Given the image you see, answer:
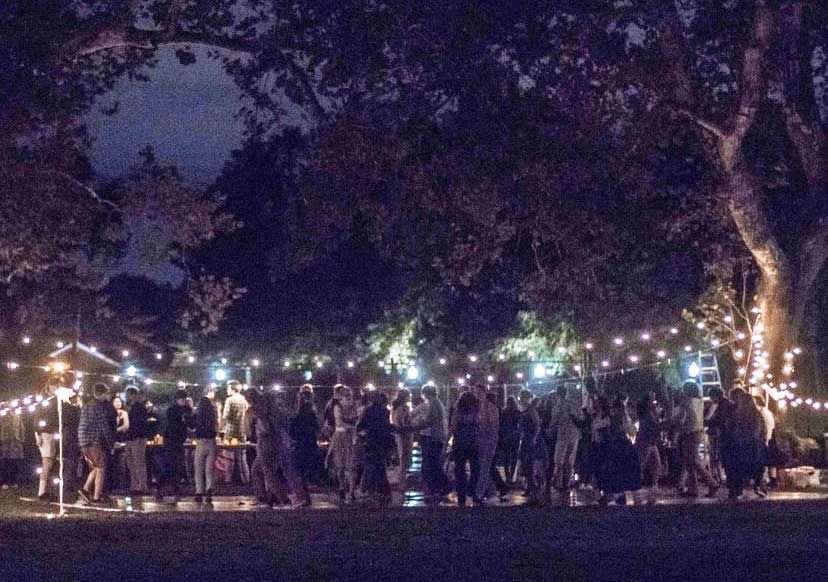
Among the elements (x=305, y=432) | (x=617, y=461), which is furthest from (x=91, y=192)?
(x=617, y=461)

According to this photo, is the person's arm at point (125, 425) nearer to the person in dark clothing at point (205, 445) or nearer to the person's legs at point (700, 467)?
the person in dark clothing at point (205, 445)

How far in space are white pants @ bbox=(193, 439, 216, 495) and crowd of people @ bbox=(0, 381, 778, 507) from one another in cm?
2

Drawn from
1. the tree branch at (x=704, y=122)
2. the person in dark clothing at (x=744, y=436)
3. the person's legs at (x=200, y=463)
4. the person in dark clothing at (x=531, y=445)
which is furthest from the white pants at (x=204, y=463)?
the tree branch at (x=704, y=122)

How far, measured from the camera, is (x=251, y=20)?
74.7 feet

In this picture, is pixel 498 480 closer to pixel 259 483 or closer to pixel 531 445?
pixel 531 445

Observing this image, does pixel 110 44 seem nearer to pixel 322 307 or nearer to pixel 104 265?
pixel 104 265

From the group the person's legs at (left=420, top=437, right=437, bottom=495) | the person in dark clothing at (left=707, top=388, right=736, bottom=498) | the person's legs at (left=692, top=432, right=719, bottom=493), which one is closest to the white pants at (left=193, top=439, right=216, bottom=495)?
the person's legs at (left=420, top=437, right=437, bottom=495)

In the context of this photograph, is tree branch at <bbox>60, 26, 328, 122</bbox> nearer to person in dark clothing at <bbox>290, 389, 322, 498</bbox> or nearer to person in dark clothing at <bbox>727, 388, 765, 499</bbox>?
person in dark clothing at <bbox>290, 389, 322, 498</bbox>

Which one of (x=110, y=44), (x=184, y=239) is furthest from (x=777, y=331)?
(x=110, y=44)

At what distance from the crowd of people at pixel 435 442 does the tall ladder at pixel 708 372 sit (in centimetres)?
309

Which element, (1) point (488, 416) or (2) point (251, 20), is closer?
(1) point (488, 416)

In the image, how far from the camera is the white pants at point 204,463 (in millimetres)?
22531

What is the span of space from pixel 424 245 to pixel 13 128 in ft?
24.4

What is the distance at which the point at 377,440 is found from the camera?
21469 millimetres
